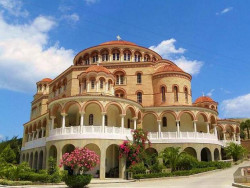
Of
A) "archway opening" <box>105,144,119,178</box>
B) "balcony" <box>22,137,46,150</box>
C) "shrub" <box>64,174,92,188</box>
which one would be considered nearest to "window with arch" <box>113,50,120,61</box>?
"archway opening" <box>105,144,119,178</box>

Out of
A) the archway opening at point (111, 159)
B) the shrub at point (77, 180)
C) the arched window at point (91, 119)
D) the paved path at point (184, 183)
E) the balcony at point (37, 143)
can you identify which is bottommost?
the paved path at point (184, 183)

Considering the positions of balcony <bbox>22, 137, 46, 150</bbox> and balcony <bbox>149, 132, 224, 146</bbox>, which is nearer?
balcony <bbox>149, 132, 224, 146</bbox>

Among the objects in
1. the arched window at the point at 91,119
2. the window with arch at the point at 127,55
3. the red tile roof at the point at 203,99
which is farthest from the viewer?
the red tile roof at the point at 203,99

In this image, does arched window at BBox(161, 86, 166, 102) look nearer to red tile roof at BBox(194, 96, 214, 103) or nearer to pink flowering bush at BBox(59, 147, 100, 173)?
red tile roof at BBox(194, 96, 214, 103)

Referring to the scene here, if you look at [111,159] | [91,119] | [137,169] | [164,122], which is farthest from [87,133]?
[164,122]

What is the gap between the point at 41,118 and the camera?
3588 cm

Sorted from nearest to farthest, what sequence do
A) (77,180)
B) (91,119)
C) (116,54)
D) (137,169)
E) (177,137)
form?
(77,180)
(137,169)
(91,119)
(177,137)
(116,54)

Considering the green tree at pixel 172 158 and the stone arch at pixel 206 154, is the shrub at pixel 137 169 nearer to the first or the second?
the green tree at pixel 172 158

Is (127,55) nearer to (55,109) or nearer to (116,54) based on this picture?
(116,54)

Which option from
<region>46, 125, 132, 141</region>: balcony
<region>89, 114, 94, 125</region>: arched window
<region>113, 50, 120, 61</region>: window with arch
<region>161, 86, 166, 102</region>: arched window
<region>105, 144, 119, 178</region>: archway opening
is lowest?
<region>105, 144, 119, 178</region>: archway opening

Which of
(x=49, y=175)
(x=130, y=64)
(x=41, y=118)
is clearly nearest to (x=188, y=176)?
(x=49, y=175)

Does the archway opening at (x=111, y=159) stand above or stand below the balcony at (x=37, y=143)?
below

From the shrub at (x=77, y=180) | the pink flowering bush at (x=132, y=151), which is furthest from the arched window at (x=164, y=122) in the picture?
the shrub at (x=77, y=180)

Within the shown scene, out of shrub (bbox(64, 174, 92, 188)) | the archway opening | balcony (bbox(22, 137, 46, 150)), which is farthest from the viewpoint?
balcony (bbox(22, 137, 46, 150))
